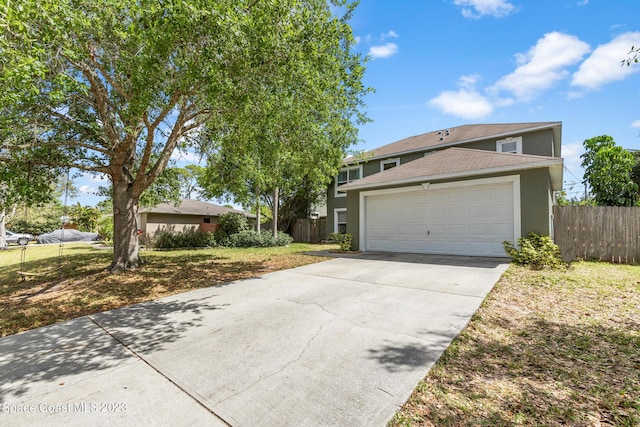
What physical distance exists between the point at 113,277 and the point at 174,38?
626 cm

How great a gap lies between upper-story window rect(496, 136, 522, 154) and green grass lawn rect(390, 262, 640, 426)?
35.3ft

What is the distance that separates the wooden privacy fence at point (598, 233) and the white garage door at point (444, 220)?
2.55 m

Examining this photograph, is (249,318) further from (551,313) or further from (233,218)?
(233,218)

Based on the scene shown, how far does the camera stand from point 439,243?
32.8 ft

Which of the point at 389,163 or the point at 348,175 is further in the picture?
the point at 348,175

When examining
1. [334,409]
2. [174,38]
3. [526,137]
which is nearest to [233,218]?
[174,38]

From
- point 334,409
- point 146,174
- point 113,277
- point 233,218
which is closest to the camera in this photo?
point 334,409

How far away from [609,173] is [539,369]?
1655cm

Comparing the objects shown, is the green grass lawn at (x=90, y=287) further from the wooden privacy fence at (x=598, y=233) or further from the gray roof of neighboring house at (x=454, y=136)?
the gray roof of neighboring house at (x=454, y=136)

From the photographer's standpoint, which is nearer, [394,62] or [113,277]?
[113,277]

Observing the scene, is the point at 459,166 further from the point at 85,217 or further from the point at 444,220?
the point at 85,217

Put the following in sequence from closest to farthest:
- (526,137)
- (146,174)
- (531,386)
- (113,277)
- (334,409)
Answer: (334,409)
(531,386)
(113,277)
(146,174)
(526,137)

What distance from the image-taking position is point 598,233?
905cm

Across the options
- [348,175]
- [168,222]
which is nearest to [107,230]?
[168,222]
